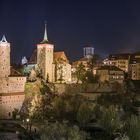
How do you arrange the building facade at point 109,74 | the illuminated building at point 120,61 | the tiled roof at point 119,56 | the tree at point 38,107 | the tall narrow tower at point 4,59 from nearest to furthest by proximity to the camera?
the tree at point 38,107, the tall narrow tower at point 4,59, the building facade at point 109,74, the illuminated building at point 120,61, the tiled roof at point 119,56

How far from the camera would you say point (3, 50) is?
128 feet

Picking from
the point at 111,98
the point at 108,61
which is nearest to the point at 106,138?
the point at 111,98

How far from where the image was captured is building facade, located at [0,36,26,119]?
37938 millimetres

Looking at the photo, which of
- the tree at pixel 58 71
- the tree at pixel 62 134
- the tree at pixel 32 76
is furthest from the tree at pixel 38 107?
the tree at pixel 62 134

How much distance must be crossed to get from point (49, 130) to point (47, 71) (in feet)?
82.5

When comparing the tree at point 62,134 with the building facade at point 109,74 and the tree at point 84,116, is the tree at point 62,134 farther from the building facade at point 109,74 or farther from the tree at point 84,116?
the building facade at point 109,74

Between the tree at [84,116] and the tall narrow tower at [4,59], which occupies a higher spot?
the tall narrow tower at [4,59]

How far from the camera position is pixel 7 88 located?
3875cm

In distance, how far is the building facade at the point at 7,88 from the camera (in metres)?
37.9

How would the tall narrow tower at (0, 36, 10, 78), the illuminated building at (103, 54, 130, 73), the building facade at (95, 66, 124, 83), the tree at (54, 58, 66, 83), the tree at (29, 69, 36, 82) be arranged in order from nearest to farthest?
1. the tall narrow tower at (0, 36, 10, 78)
2. the tree at (29, 69, 36, 82)
3. the tree at (54, 58, 66, 83)
4. the building facade at (95, 66, 124, 83)
5. the illuminated building at (103, 54, 130, 73)

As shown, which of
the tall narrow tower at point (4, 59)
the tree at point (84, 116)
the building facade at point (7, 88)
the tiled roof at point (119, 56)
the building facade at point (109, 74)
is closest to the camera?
the tree at point (84, 116)

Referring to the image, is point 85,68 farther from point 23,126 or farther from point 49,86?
point 23,126

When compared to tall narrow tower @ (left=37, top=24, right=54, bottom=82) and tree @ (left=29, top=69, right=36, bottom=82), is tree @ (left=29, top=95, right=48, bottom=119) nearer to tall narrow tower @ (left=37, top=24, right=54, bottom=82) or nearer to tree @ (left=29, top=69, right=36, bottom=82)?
tree @ (left=29, top=69, right=36, bottom=82)

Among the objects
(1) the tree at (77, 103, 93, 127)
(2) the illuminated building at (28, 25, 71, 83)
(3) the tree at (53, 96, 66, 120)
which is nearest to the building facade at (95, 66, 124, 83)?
(2) the illuminated building at (28, 25, 71, 83)
